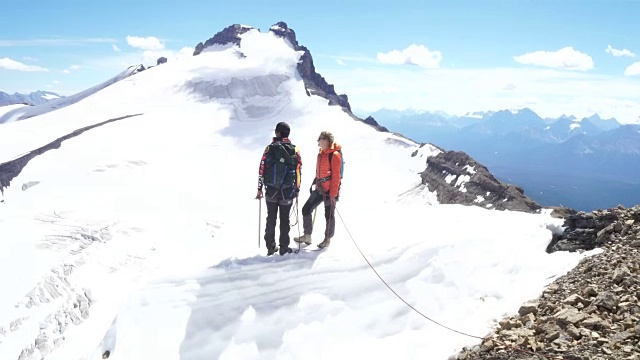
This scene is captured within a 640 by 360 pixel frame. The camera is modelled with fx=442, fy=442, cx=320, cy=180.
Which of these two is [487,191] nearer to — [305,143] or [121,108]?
[305,143]

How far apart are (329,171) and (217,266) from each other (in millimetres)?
4135

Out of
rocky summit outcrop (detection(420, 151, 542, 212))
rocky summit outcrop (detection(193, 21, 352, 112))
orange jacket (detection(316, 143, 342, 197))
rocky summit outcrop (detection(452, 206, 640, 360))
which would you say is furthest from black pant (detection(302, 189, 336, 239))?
rocky summit outcrop (detection(193, 21, 352, 112))

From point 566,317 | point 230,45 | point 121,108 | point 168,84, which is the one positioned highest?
point 230,45

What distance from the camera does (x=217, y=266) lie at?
40.8 feet

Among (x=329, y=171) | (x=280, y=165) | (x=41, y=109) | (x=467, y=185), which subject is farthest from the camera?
(x=41, y=109)

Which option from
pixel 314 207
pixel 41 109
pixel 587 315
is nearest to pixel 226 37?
pixel 41 109

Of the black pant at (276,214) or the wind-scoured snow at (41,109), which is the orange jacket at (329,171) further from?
the wind-scoured snow at (41,109)

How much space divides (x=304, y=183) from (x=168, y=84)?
75918 mm

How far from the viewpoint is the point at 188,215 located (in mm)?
43344

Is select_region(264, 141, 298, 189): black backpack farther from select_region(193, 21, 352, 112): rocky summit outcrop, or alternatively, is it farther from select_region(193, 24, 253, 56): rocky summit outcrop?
→ select_region(193, 24, 253, 56): rocky summit outcrop

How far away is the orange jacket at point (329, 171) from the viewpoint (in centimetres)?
1226

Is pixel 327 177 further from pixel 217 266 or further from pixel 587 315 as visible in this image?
pixel 587 315

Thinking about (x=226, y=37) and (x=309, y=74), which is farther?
(x=226, y=37)

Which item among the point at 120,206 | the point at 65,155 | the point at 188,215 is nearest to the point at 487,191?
the point at 188,215
